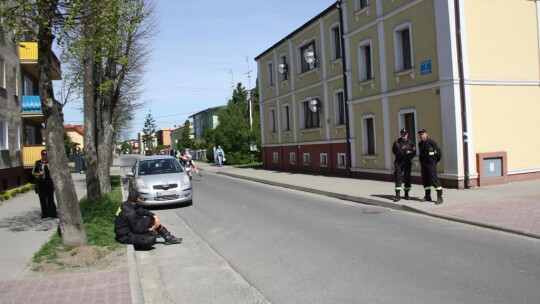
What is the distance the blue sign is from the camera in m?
15.3

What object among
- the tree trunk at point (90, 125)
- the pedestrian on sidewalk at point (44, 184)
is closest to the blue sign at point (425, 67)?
the tree trunk at point (90, 125)

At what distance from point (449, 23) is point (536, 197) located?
5.83m

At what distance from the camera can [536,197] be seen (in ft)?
37.3

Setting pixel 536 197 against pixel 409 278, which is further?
pixel 536 197

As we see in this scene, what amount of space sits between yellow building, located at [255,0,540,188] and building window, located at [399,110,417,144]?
0.04 meters

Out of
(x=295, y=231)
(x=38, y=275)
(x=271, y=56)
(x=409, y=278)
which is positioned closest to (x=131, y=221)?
(x=38, y=275)

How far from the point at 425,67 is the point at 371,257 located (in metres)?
10.3

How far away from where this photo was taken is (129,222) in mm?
8141

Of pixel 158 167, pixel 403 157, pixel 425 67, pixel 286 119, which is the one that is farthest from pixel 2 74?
pixel 403 157

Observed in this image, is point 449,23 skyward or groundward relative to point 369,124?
skyward

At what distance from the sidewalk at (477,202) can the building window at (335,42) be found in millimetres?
7639

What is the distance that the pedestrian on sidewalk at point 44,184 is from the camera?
11078 mm

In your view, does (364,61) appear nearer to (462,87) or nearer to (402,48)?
(402,48)

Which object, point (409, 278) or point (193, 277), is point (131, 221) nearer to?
point (193, 277)
